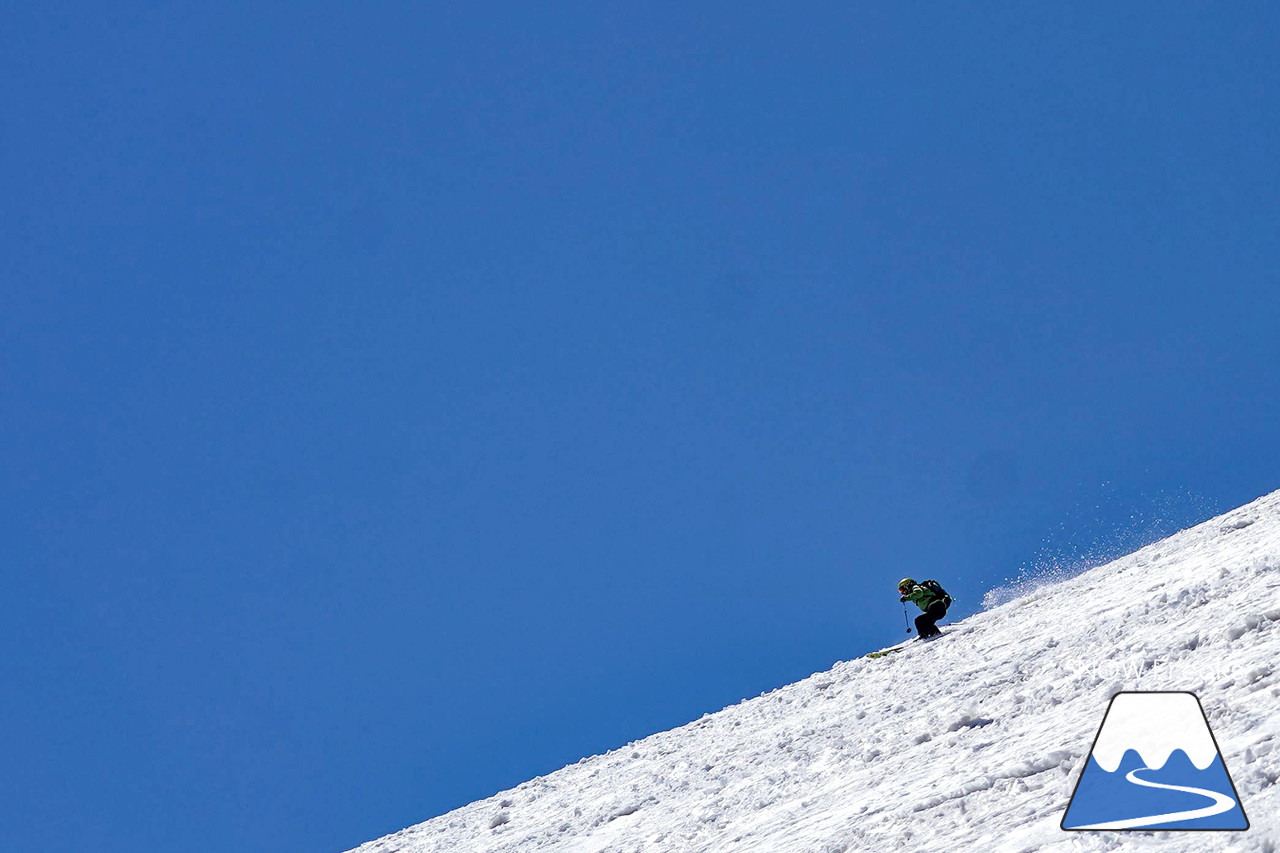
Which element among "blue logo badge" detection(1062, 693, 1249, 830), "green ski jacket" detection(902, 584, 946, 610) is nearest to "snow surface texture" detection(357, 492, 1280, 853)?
"blue logo badge" detection(1062, 693, 1249, 830)

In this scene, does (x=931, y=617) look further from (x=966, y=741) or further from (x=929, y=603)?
(x=966, y=741)

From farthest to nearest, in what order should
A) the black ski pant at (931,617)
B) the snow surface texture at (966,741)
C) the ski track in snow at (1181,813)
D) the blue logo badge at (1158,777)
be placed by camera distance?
the black ski pant at (931,617), the snow surface texture at (966,741), the blue logo badge at (1158,777), the ski track in snow at (1181,813)

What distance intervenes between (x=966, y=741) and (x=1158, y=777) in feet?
14.0

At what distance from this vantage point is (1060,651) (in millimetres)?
15180

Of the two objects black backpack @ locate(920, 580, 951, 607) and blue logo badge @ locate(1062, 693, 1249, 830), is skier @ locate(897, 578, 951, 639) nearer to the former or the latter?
black backpack @ locate(920, 580, 951, 607)

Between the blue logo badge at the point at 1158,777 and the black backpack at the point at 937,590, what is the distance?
13.5 metres

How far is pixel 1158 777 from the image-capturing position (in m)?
8.42

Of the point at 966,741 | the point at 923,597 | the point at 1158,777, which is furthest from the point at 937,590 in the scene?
the point at 1158,777

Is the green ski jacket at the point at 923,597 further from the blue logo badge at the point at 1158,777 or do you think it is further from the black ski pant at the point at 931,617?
the blue logo badge at the point at 1158,777

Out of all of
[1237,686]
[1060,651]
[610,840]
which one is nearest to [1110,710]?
[1237,686]

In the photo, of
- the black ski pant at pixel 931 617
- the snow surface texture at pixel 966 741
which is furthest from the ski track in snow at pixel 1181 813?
the black ski pant at pixel 931 617

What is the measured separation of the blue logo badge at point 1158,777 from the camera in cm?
762

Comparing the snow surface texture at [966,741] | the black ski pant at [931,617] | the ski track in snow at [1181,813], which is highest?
the black ski pant at [931,617]

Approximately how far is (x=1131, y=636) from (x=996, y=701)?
179 centimetres
